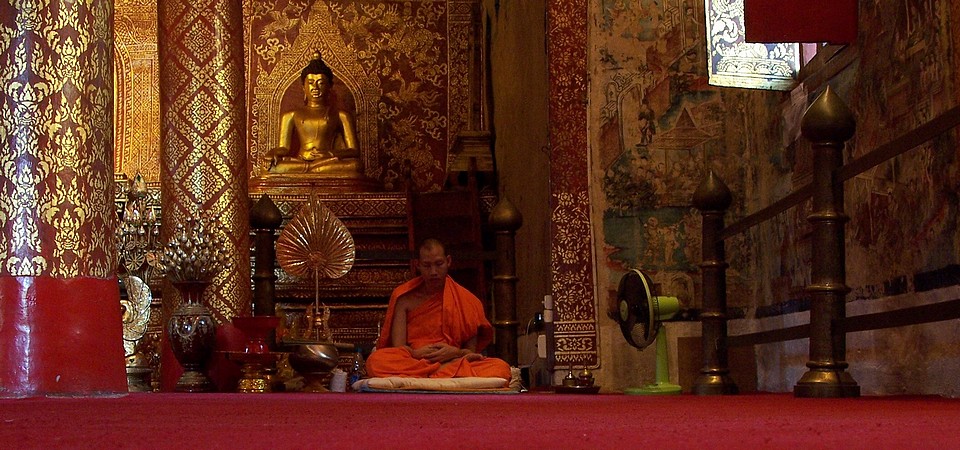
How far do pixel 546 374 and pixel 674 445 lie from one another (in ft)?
19.6

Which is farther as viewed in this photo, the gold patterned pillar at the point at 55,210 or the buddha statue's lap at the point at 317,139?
the buddha statue's lap at the point at 317,139

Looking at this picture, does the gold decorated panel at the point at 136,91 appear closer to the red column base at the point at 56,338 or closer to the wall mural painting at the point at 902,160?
the red column base at the point at 56,338

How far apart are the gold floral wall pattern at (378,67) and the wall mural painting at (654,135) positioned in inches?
195

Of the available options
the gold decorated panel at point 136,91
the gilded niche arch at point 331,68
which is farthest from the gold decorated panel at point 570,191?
the gold decorated panel at point 136,91

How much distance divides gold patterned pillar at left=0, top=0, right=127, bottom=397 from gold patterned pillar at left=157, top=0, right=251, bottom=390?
2869 mm

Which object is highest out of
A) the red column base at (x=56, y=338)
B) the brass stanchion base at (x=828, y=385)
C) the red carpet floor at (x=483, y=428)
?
the red column base at (x=56, y=338)

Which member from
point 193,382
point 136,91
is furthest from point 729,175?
point 136,91

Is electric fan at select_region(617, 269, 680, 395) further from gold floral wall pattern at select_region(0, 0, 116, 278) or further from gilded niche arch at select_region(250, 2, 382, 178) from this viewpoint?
gilded niche arch at select_region(250, 2, 382, 178)

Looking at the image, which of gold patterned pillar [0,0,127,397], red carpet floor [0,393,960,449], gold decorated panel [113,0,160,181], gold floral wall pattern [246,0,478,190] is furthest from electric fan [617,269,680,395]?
gold decorated panel [113,0,160,181]

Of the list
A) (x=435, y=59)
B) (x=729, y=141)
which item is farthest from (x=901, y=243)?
(x=435, y=59)

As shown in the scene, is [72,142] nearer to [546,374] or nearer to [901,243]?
[901,243]

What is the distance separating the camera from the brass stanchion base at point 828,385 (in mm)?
4480

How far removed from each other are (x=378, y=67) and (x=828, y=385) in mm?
8665

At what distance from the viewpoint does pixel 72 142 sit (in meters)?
4.64
